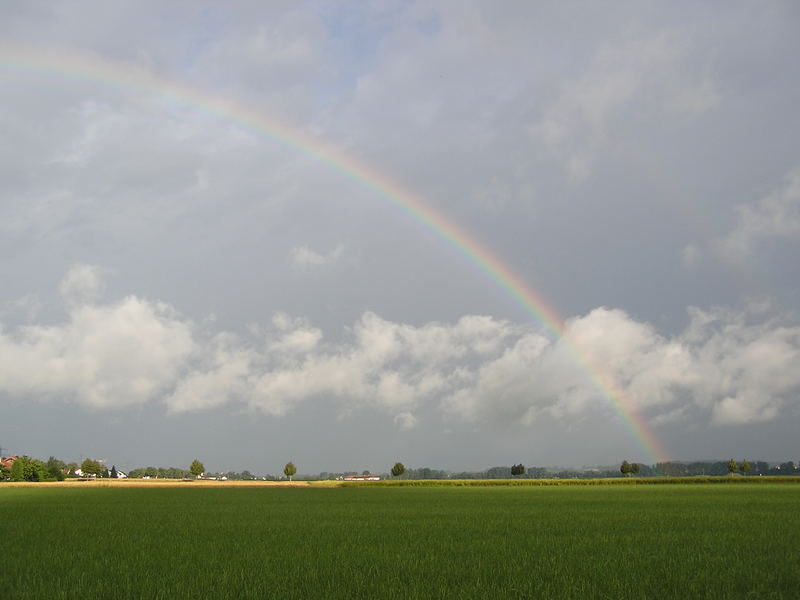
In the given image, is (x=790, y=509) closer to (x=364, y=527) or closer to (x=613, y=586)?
(x=364, y=527)

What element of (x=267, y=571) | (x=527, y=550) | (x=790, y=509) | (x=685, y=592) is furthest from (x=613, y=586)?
(x=790, y=509)

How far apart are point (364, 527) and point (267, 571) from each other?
1319 centimetres

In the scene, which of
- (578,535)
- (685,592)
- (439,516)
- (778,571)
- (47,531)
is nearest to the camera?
(685,592)

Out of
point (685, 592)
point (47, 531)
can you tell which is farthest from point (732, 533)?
point (47, 531)

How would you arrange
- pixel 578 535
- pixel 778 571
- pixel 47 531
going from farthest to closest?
pixel 47 531, pixel 578 535, pixel 778 571

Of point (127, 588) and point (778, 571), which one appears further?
point (778, 571)

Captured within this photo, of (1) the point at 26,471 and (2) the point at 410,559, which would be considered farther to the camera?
(1) the point at 26,471

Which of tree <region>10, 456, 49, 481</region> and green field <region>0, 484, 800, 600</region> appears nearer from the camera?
green field <region>0, 484, 800, 600</region>

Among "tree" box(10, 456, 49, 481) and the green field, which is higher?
"tree" box(10, 456, 49, 481)

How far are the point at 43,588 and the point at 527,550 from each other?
40.0 feet

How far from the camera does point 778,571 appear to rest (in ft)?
51.1

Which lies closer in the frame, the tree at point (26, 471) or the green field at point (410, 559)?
the green field at point (410, 559)

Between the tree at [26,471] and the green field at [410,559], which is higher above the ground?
the tree at [26,471]

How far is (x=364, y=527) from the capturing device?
2877cm
